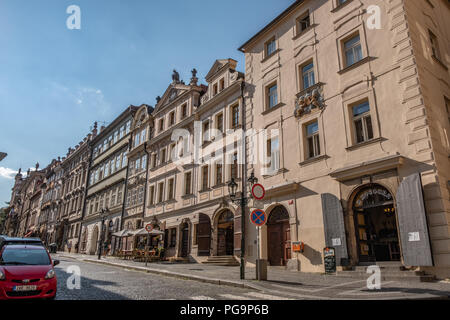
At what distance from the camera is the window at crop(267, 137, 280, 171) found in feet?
59.5

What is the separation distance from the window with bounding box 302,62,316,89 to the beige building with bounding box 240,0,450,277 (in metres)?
0.06

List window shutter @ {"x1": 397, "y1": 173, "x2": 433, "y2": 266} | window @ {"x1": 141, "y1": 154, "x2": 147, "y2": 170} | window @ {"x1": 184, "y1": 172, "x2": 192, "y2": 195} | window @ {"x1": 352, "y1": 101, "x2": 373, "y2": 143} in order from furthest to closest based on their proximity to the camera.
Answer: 1. window @ {"x1": 141, "y1": 154, "x2": 147, "y2": 170}
2. window @ {"x1": 184, "y1": 172, "x2": 192, "y2": 195}
3. window @ {"x1": 352, "y1": 101, "x2": 373, "y2": 143}
4. window shutter @ {"x1": 397, "y1": 173, "x2": 433, "y2": 266}

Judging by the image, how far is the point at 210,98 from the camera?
25.3m

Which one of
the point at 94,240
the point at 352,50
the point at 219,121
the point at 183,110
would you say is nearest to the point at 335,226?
the point at 352,50

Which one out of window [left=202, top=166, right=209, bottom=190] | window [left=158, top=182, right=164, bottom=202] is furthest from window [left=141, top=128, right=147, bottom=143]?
window [left=202, top=166, right=209, bottom=190]

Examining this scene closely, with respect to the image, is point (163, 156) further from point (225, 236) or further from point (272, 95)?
point (272, 95)

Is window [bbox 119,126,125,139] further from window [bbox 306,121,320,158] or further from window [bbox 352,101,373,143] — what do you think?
window [bbox 352,101,373,143]

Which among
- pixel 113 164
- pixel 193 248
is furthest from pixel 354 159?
pixel 113 164

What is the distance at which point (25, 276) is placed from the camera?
7.73 m

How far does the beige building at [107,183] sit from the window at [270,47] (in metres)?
22.1

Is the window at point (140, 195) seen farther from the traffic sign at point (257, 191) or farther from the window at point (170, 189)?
the traffic sign at point (257, 191)

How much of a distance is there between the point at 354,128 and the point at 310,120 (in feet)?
8.30
